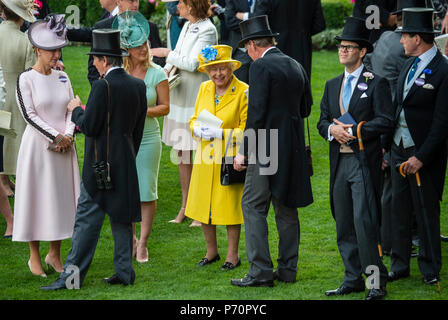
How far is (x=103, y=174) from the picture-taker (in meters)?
6.84

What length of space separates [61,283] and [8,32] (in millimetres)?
3051

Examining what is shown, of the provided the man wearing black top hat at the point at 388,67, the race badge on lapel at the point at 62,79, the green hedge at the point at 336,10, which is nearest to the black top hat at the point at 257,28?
the man wearing black top hat at the point at 388,67

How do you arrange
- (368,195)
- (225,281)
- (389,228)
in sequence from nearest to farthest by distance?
(368,195) < (225,281) < (389,228)

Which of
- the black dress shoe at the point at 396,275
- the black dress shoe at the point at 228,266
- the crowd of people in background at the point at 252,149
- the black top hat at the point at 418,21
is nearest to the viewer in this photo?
the crowd of people in background at the point at 252,149

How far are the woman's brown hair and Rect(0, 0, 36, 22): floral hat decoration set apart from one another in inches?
67.3

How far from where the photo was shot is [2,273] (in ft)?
25.5

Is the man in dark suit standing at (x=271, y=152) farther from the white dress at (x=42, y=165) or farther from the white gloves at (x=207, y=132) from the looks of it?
the white dress at (x=42, y=165)

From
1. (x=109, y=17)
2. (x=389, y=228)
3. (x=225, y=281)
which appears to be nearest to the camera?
(x=225, y=281)

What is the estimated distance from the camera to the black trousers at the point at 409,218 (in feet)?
23.5

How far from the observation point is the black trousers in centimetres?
717

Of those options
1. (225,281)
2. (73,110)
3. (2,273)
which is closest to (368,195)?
(225,281)

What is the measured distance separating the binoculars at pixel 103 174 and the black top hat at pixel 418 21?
281cm

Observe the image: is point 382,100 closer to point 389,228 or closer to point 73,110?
point 389,228

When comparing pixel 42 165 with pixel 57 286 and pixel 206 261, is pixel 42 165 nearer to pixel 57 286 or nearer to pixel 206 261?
pixel 57 286
